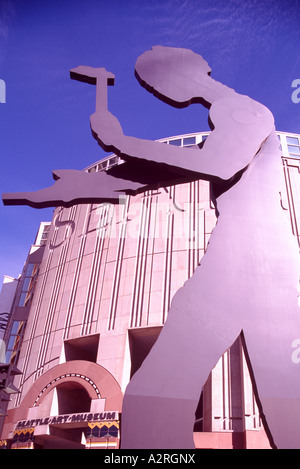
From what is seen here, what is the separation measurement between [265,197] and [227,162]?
0.71 m

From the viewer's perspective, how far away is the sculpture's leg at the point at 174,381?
11.9ft

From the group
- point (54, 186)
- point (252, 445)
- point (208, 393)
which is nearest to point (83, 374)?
point (208, 393)

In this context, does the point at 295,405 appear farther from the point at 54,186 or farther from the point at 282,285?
the point at 54,186

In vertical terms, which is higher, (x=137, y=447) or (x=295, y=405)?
(x=295, y=405)

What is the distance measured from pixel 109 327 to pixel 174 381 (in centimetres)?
1776

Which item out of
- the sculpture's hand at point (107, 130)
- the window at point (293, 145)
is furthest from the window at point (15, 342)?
the sculpture's hand at point (107, 130)

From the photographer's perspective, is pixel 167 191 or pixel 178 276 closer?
pixel 178 276

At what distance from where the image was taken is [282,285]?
4.75 metres

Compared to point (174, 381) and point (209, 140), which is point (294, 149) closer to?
point (209, 140)

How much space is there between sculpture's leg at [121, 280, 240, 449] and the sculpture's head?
2.98 metres

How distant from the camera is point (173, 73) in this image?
6.07 meters

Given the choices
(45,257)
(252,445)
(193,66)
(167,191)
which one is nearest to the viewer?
(193,66)

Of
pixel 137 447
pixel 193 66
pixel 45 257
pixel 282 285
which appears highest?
pixel 45 257

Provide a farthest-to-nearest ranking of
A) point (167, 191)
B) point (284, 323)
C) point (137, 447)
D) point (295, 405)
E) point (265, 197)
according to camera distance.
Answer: point (167, 191) → point (265, 197) → point (284, 323) → point (295, 405) → point (137, 447)
